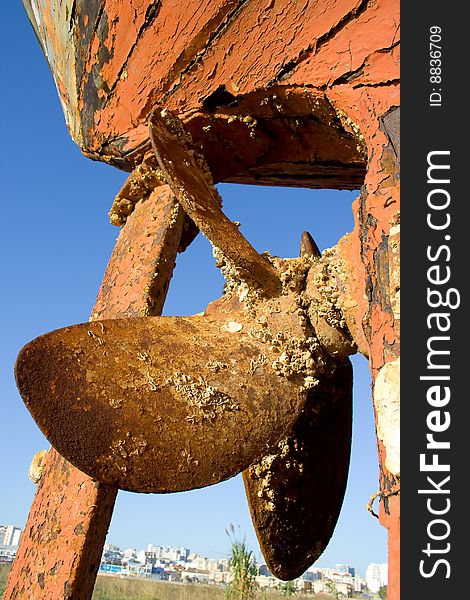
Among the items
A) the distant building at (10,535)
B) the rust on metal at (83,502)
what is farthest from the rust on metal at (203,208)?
the distant building at (10,535)

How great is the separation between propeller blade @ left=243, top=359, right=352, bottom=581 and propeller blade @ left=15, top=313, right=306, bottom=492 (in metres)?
0.64

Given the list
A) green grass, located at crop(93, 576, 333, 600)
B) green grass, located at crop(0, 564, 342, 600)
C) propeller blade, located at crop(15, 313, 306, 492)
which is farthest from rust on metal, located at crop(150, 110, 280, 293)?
green grass, located at crop(93, 576, 333, 600)

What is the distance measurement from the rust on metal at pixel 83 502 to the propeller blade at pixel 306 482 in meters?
0.60

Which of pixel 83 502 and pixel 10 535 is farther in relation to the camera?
pixel 10 535

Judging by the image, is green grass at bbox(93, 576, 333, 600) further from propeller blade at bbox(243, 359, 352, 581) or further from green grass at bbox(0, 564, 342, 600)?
propeller blade at bbox(243, 359, 352, 581)

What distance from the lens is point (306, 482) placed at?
2855 millimetres

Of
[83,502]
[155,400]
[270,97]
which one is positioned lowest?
[83,502]

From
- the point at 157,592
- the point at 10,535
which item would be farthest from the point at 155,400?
the point at 10,535

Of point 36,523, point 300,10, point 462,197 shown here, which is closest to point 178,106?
point 300,10

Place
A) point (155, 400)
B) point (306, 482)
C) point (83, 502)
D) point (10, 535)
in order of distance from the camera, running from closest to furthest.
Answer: point (155, 400) < point (83, 502) < point (306, 482) < point (10, 535)

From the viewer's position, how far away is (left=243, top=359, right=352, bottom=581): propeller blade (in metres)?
2.77

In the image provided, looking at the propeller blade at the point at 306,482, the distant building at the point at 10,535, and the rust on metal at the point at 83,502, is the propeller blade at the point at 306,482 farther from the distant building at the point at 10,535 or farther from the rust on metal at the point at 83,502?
the distant building at the point at 10,535

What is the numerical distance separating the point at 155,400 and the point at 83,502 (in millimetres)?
775

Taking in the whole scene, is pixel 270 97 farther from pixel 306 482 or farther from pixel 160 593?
pixel 160 593
